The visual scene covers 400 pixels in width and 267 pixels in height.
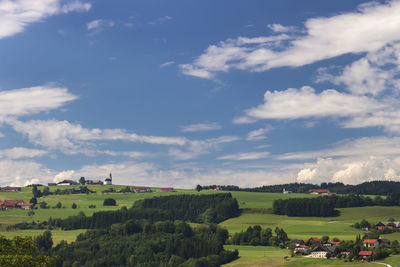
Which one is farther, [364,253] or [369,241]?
[369,241]

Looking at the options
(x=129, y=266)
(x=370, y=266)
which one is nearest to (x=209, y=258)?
(x=129, y=266)

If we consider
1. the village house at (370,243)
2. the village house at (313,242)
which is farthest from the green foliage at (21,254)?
the village house at (313,242)

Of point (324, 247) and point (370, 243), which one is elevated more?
point (370, 243)

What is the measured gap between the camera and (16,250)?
5678 cm

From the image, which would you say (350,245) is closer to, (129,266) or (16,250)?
(129,266)

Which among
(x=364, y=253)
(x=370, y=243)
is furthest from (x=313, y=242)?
(x=364, y=253)

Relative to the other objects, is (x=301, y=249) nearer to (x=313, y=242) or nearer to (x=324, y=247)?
(x=324, y=247)

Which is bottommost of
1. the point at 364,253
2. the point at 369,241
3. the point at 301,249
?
the point at 301,249

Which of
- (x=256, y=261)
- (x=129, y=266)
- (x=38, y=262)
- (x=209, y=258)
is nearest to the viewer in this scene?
(x=38, y=262)

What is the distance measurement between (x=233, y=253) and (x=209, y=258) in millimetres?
9730

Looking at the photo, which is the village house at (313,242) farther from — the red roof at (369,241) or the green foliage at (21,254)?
the green foliage at (21,254)

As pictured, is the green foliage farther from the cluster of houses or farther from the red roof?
the red roof

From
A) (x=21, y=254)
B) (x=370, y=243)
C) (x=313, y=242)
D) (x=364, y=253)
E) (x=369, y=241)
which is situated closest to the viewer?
(x=21, y=254)

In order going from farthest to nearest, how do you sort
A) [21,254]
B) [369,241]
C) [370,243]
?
[369,241]
[370,243]
[21,254]
